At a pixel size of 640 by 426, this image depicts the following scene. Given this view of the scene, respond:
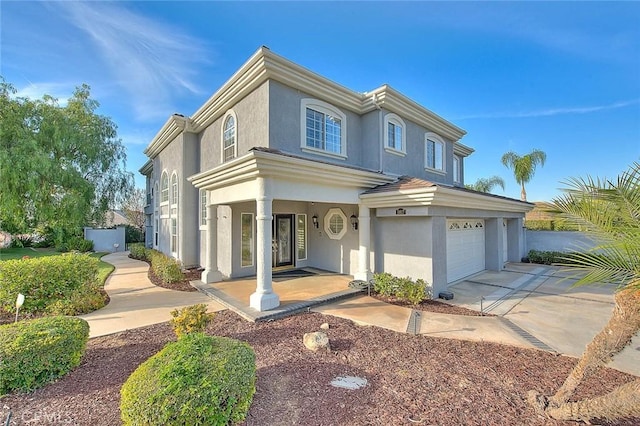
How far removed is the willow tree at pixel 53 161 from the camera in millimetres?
15234

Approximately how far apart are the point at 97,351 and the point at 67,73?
29.2 ft

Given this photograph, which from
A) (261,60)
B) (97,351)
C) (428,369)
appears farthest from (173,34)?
(428,369)

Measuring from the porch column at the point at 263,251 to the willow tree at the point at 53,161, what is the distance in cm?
1656

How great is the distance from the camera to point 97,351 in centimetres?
506

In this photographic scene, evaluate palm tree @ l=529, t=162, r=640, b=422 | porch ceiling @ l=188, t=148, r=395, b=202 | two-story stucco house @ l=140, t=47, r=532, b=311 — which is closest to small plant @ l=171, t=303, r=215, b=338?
two-story stucco house @ l=140, t=47, r=532, b=311

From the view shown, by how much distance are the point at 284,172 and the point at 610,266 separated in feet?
20.0

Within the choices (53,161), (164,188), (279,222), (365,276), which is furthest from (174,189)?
(365,276)

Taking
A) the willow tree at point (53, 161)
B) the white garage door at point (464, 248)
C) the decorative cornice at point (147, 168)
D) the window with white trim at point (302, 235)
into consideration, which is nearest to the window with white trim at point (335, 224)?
the window with white trim at point (302, 235)

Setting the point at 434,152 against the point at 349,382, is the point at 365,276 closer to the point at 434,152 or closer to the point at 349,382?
the point at 349,382

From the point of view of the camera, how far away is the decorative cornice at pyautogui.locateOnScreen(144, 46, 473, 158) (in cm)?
845

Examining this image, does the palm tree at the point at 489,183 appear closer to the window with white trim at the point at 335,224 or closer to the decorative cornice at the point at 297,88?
the decorative cornice at the point at 297,88

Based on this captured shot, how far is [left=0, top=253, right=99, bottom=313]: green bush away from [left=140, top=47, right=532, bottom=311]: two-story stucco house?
3732 mm

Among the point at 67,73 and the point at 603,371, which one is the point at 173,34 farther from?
the point at 603,371

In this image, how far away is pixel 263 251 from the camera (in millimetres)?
7129
